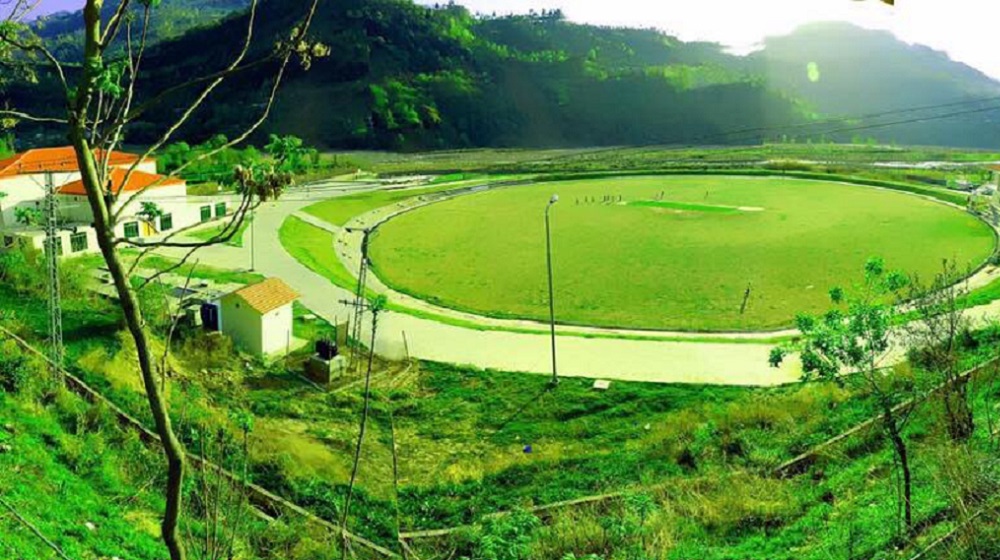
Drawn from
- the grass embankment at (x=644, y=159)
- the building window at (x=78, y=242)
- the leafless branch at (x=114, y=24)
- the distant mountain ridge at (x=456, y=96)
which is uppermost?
the distant mountain ridge at (x=456, y=96)

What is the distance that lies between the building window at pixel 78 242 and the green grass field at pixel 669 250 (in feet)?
35.8

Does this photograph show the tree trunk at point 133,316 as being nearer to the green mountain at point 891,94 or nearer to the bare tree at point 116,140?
the bare tree at point 116,140

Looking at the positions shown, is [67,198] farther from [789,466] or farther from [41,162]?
[789,466]

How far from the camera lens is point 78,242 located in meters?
27.5

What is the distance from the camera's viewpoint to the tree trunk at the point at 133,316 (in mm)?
2982

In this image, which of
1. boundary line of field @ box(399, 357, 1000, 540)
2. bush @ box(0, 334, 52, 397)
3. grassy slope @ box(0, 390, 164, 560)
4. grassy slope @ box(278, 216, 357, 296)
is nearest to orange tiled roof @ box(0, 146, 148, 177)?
grassy slope @ box(278, 216, 357, 296)

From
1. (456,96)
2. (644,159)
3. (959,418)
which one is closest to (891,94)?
(456,96)

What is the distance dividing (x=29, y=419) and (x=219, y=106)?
97.1 metres

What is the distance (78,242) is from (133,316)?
2798 centimetres

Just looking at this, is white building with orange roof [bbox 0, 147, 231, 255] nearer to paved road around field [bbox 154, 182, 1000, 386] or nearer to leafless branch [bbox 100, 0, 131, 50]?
paved road around field [bbox 154, 182, 1000, 386]

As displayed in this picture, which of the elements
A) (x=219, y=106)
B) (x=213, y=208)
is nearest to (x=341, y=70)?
(x=219, y=106)

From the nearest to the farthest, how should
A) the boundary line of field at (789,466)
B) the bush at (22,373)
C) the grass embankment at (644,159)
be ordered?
the boundary line of field at (789,466) < the bush at (22,373) < the grass embankment at (644,159)

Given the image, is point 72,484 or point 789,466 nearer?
point 72,484

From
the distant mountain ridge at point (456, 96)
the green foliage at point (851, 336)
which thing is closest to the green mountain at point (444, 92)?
the distant mountain ridge at point (456, 96)
